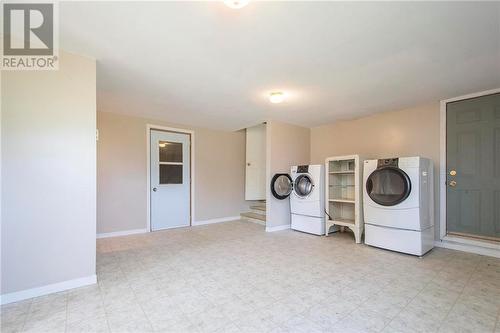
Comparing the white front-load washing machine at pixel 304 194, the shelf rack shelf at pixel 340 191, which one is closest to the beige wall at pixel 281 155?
the white front-load washing machine at pixel 304 194

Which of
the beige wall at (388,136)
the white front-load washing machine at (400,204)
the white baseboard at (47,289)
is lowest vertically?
the white baseboard at (47,289)

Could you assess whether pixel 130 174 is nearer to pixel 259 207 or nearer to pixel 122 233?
pixel 122 233

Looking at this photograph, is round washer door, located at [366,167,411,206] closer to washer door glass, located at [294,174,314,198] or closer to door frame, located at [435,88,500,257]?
door frame, located at [435,88,500,257]

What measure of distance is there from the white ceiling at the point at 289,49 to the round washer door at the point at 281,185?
1.70 metres

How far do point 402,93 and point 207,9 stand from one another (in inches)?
114

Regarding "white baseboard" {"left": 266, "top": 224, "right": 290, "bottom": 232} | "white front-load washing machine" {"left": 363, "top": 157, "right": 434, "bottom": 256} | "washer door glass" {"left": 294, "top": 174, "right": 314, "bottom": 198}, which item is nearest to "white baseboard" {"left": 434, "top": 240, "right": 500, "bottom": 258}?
"white front-load washing machine" {"left": 363, "top": 157, "right": 434, "bottom": 256}

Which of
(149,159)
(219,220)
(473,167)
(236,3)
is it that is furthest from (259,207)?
(236,3)

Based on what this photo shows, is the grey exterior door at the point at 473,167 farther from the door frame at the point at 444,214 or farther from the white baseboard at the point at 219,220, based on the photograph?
the white baseboard at the point at 219,220

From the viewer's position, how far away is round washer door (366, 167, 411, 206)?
127 inches

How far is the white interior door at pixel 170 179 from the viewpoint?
4.79 m

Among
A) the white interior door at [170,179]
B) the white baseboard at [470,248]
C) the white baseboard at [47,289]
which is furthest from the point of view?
the white interior door at [170,179]

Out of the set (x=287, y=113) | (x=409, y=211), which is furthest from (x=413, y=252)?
(x=287, y=113)

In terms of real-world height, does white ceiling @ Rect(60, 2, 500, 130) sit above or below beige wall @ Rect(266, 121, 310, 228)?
above
